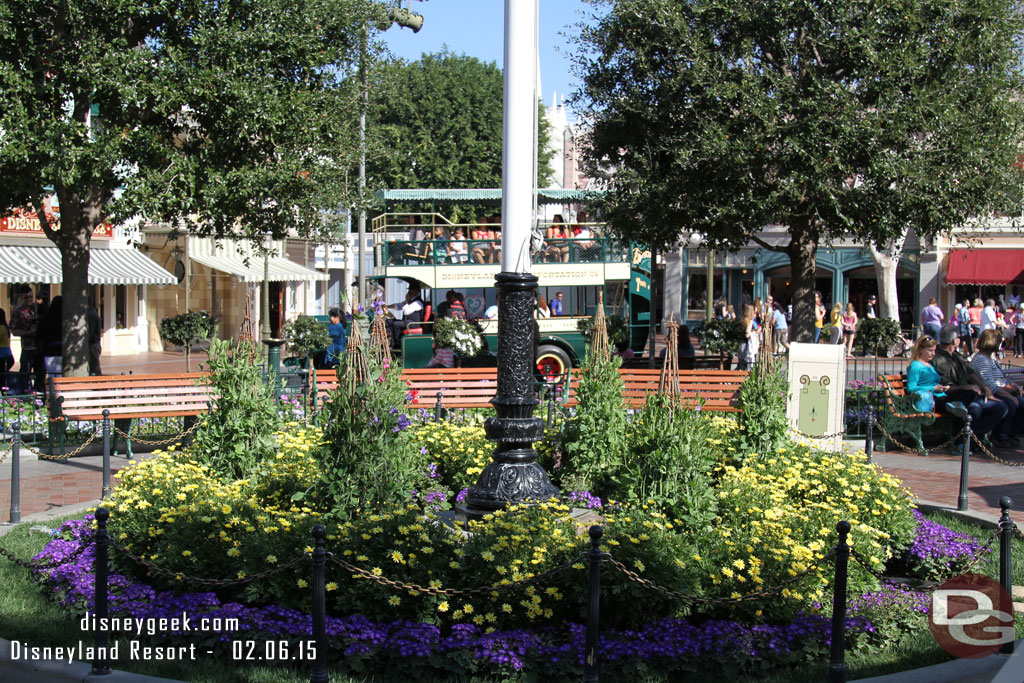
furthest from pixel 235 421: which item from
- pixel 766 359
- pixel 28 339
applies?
pixel 28 339

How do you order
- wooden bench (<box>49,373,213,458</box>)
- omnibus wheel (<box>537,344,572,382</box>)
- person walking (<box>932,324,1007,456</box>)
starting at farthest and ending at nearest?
omnibus wheel (<box>537,344,572,382</box>), person walking (<box>932,324,1007,456</box>), wooden bench (<box>49,373,213,458</box>)

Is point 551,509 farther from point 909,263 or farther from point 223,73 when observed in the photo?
point 909,263

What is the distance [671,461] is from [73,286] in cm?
1026

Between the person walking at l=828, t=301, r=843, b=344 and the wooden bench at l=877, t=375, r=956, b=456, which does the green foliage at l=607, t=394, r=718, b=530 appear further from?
the person walking at l=828, t=301, r=843, b=344

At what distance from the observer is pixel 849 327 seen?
94.1 ft

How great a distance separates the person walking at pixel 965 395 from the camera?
496 inches

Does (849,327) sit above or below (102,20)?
below

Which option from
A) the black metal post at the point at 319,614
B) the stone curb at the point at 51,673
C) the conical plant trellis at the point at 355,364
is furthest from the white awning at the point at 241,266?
the black metal post at the point at 319,614

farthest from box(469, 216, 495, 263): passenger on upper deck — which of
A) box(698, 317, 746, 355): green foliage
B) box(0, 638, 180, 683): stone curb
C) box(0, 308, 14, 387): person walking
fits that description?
box(0, 638, 180, 683): stone curb

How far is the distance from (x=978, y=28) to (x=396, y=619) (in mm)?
12857

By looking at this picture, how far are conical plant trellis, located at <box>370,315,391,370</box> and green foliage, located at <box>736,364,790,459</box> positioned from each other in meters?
3.29

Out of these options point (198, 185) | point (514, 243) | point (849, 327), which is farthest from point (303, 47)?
point (849, 327)

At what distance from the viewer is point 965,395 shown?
12734 millimetres

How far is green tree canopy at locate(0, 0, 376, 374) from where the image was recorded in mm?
12477
